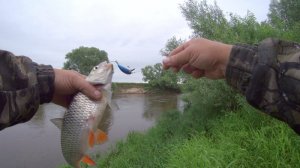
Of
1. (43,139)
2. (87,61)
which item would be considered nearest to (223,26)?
(87,61)

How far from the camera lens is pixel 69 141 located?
237 centimetres

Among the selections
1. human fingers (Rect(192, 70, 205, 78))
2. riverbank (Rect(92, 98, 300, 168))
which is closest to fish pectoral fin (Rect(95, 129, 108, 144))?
A: human fingers (Rect(192, 70, 205, 78))

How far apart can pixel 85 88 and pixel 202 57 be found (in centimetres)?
86

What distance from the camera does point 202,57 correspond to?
230 centimetres

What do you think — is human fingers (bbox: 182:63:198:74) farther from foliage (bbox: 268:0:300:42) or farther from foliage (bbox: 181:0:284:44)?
Result: foliage (bbox: 268:0:300:42)

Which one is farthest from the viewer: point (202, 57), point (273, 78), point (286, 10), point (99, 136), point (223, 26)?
point (286, 10)

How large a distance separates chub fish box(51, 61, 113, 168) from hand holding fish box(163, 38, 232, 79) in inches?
18.4

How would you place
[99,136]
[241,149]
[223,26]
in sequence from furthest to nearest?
1. [223,26]
2. [241,149]
3. [99,136]

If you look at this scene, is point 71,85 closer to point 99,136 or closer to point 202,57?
point 99,136

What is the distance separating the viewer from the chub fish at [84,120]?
2.37 meters

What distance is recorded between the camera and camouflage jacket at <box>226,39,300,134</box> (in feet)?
5.90

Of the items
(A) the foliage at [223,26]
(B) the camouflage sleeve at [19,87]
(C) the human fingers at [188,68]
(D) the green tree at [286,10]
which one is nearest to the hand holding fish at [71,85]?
(B) the camouflage sleeve at [19,87]

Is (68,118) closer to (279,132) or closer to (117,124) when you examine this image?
(279,132)

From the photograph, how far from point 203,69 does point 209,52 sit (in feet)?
0.67
